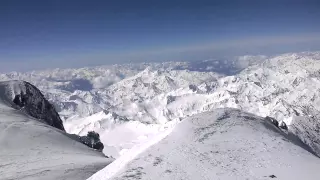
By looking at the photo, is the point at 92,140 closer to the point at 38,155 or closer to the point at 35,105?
the point at 35,105

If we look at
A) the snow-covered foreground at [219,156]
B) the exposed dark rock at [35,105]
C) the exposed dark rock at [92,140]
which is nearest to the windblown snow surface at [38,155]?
the snow-covered foreground at [219,156]

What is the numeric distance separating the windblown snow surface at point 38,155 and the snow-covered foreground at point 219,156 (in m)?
11.1

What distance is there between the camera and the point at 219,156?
39.8 meters

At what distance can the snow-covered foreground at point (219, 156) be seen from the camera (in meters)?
34.7

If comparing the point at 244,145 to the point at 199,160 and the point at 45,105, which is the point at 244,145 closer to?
the point at 199,160

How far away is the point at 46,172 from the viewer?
45906mm

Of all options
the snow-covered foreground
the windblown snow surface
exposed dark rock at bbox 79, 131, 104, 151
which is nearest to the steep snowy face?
exposed dark rock at bbox 79, 131, 104, 151

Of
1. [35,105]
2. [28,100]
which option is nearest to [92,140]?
[35,105]

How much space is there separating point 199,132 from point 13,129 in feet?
129

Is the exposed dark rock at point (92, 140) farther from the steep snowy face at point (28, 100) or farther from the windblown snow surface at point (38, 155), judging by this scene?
the steep snowy face at point (28, 100)

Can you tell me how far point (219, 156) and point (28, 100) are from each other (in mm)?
91178

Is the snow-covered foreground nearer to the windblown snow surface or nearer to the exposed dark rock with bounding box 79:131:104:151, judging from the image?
the windblown snow surface

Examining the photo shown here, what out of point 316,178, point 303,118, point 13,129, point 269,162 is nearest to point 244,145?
point 269,162

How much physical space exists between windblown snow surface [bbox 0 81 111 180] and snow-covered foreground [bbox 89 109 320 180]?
11116 millimetres
